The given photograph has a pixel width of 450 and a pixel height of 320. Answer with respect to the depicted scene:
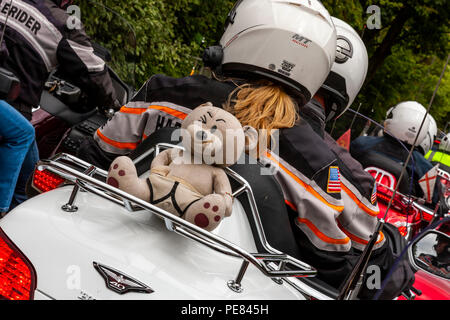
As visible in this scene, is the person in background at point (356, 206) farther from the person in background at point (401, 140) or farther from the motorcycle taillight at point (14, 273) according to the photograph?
the person in background at point (401, 140)

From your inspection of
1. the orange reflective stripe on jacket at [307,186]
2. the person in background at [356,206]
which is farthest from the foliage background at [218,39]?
the orange reflective stripe on jacket at [307,186]

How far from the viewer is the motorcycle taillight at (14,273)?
136 cm

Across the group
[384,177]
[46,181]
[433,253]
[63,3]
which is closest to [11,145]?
[63,3]

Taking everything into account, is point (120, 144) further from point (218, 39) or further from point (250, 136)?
point (218, 39)

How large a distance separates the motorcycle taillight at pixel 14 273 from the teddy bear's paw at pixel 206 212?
0.46m

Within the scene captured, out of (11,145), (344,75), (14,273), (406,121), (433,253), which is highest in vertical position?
(344,75)

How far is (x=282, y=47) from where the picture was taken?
2.27 meters

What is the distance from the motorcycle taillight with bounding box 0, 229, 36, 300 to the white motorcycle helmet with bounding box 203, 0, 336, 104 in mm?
1318

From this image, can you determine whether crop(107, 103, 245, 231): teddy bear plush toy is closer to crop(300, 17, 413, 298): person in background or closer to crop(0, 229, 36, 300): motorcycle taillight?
crop(0, 229, 36, 300): motorcycle taillight

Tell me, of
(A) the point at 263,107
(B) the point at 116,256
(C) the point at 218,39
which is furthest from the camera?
(C) the point at 218,39

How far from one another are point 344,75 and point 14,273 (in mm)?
2598
